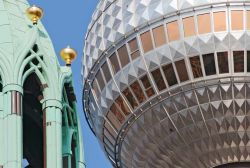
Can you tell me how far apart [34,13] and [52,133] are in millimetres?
3572

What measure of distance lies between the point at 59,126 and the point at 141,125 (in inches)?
428

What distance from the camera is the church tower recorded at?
103 feet

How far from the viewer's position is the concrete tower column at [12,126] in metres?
29.9

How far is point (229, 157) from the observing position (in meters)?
43.3

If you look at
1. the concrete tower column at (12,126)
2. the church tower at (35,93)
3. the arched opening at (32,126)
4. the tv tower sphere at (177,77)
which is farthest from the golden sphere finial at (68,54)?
the tv tower sphere at (177,77)

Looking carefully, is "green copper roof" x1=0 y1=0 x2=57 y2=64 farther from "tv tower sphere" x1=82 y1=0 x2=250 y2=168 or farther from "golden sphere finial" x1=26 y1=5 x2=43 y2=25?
"tv tower sphere" x1=82 y1=0 x2=250 y2=168

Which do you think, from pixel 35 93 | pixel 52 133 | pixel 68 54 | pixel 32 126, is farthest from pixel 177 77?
pixel 52 133

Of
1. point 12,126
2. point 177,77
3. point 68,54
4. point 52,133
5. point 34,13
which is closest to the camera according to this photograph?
point 12,126

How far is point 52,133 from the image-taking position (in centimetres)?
3162

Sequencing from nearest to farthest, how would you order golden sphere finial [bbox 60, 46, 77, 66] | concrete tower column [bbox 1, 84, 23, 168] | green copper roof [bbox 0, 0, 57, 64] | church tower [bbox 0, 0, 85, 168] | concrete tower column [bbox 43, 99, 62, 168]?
concrete tower column [bbox 1, 84, 23, 168] → concrete tower column [bbox 43, 99, 62, 168] → church tower [bbox 0, 0, 85, 168] → green copper roof [bbox 0, 0, 57, 64] → golden sphere finial [bbox 60, 46, 77, 66]

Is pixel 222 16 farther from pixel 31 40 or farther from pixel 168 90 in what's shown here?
pixel 31 40

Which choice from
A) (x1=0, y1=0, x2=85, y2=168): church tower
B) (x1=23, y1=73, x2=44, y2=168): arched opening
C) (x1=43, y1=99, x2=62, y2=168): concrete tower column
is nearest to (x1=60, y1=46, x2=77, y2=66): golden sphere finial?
(x1=0, y1=0, x2=85, y2=168): church tower

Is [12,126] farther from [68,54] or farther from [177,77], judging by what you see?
[177,77]

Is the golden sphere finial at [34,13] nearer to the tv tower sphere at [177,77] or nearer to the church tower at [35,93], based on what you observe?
the church tower at [35,93]
